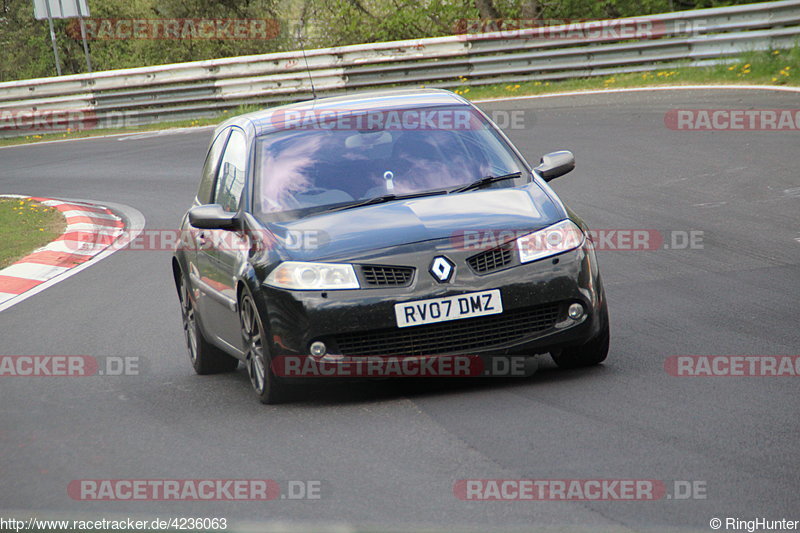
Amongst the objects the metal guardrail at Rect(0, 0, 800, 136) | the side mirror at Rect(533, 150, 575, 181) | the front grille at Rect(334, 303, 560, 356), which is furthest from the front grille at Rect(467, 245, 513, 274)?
the metal guardrail at Rect(0, 0, 800, 136)

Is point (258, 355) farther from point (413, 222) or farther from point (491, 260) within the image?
point (491, 260)

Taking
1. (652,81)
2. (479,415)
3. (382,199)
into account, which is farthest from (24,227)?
(652,81)

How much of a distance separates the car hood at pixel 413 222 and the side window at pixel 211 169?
1532 millimetres

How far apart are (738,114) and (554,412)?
37.6ft

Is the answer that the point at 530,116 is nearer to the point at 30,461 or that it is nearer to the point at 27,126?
the point at 27,126

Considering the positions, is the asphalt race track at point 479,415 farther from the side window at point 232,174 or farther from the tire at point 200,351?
the side window at point 232,174

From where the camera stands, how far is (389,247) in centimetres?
628

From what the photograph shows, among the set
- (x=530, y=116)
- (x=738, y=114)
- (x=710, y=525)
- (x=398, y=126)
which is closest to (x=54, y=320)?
(x=398, y=126)

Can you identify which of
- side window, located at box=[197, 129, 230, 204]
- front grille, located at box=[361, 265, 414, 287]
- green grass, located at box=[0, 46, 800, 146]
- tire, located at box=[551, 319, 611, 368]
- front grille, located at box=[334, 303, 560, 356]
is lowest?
green grass, located at box=[0, 46, 800, 146]

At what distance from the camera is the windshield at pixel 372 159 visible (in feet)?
23.2

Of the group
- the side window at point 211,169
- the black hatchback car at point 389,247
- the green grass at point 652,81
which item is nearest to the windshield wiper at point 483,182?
the black hatchback car at point 389,247

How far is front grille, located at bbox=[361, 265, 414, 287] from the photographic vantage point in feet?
20.4

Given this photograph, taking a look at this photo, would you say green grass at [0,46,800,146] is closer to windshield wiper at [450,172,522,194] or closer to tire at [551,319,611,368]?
windshield wiper at [450,172,522,194]

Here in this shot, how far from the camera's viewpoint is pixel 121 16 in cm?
4188
